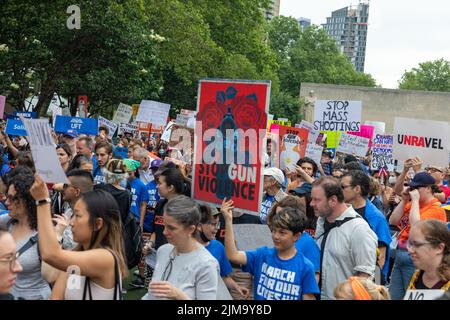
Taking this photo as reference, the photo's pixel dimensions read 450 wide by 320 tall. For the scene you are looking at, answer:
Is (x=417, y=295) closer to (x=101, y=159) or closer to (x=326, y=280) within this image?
(x=326, y=280)

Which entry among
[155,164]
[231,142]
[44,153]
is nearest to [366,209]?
[231,142]

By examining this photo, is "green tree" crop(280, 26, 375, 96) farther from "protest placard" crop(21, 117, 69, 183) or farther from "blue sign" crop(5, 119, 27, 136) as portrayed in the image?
"protest placard" crop(21, 117, 69, 183)

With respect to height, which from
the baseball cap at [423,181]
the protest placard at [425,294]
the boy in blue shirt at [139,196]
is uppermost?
the baseball cap at [423,181]

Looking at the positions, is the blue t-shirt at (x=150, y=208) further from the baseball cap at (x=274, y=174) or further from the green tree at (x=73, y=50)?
the green tree at (x=73, y=50)

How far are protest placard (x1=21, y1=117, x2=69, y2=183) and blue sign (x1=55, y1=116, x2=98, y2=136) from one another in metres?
9.32

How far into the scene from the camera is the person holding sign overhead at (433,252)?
447 centimetres

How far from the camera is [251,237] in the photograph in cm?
537

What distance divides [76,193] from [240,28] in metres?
38.2

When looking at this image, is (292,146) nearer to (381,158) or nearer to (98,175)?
(98,175)

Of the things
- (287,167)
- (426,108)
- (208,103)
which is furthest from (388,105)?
(208,103)

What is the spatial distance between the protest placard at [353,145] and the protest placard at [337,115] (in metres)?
1.19

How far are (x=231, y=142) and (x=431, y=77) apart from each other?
101250 mm

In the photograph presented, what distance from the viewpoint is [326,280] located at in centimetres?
550

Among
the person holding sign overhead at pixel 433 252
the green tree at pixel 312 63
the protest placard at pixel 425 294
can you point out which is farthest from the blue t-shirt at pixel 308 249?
the green tree at pixel 312 63
